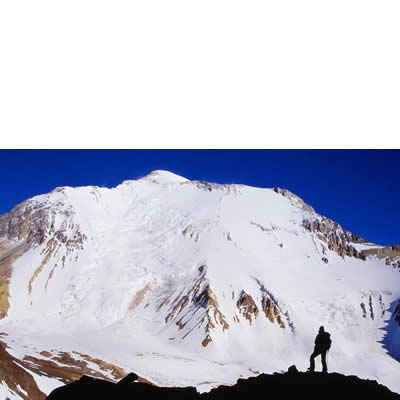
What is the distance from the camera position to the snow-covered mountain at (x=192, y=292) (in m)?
116

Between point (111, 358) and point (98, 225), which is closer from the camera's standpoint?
point (111, 358)

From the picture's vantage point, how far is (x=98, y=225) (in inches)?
7328

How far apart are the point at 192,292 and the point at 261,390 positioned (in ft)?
420

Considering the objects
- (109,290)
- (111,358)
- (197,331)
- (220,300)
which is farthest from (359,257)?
(111,358)

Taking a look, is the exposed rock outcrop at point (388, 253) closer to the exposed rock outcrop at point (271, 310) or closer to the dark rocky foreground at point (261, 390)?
the exposed rock outcrop at point (271, 310)

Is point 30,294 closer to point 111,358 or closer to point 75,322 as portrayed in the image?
point 75,322

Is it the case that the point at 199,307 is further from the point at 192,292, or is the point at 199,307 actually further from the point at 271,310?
the point at 271,310

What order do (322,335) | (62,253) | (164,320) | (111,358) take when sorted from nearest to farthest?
(322,335), (111,358), (164,320), (62,253)

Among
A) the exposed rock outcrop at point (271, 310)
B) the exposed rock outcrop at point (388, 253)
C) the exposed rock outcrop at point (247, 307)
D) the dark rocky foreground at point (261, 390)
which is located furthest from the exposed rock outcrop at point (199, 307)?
the dark rocky foreground at point (261, 390)

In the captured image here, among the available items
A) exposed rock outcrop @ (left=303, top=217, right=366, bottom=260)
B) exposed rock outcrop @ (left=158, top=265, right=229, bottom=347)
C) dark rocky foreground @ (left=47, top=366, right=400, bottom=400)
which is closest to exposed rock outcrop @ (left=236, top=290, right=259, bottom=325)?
exposed rock outcrop @ (left=158, top=265, right=229, bottom=347)

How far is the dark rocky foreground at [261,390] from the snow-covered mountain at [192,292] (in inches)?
2854

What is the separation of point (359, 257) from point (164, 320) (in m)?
93.3

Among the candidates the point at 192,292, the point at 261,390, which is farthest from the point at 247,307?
the point at 261,390

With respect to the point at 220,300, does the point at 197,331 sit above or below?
below
